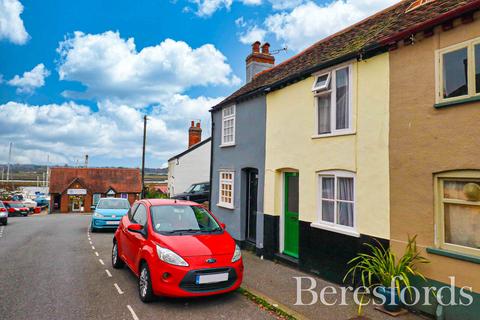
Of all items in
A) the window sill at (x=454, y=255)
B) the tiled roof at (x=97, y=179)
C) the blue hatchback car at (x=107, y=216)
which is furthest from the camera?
the tiled roof at (x=97, y=179)

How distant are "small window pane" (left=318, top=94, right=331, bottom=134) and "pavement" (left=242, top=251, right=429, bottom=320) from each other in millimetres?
3482

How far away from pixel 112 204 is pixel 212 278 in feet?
36.9

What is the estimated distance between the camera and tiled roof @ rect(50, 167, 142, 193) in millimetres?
43697

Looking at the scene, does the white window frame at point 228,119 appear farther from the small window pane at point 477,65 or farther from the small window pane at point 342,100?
the small window pane at point 477,65

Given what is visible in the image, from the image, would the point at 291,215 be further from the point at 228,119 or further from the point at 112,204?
the point at 112,204

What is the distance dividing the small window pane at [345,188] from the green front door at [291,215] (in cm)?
175

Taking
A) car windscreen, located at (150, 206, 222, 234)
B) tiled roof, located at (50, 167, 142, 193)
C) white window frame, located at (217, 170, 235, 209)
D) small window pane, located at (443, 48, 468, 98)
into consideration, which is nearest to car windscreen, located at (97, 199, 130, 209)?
white window frame, located at (217, 170, 235, 209)

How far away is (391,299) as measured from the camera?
5105mm

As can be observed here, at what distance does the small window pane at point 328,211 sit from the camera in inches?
278

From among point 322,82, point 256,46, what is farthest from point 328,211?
point 256,46

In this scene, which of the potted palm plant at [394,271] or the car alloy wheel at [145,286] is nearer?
the potted palm plant at [394,271]

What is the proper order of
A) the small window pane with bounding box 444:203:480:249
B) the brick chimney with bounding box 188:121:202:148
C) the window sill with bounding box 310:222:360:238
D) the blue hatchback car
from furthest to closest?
1. the brick chimney with bounding box 188:121:202:148
2. the blue hatchback car
3. the window sill with bounding box 310:222:360:238
4. the small window pane with bounding box 444:203:480:249

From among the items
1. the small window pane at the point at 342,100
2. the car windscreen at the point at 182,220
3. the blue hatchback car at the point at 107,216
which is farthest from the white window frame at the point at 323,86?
the blue hatchback car at the point at 107,216

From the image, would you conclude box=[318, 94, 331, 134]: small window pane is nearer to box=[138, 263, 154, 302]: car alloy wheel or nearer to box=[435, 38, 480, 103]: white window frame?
box=[435, 38, 480, 103]: white window frame
